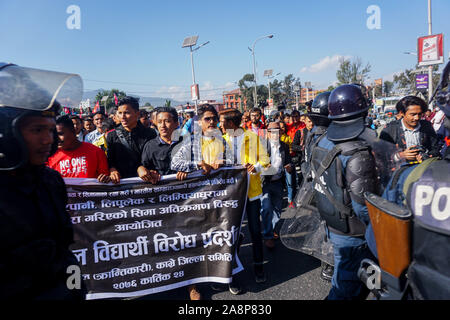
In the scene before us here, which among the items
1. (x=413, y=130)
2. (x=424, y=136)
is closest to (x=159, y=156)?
(x=413, y=130)

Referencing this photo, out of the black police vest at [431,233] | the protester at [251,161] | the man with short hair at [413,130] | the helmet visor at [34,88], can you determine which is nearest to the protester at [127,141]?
the protester at [251,161]

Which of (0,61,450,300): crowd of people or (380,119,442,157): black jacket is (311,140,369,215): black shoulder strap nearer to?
(0,61,450,300): crowd of people

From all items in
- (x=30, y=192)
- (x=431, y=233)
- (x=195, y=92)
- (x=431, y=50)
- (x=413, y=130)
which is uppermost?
(x=195, y=92)

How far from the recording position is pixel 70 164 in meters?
2.99

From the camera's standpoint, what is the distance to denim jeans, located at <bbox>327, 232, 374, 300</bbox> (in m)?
2.11

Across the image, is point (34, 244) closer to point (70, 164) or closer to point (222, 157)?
point (70, 164)

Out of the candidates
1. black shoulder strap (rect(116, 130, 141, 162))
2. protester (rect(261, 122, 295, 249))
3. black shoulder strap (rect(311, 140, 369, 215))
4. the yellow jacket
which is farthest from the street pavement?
black shoulder strap (rect(116, 130, 141, 162))

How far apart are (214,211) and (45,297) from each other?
1.83 metres

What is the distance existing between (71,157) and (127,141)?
2.38 ft

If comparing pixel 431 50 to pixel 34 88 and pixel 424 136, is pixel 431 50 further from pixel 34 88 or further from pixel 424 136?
pixel 34 88

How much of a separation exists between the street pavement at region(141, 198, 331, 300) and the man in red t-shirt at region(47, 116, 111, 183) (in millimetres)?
1521

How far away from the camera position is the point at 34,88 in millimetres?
1327
